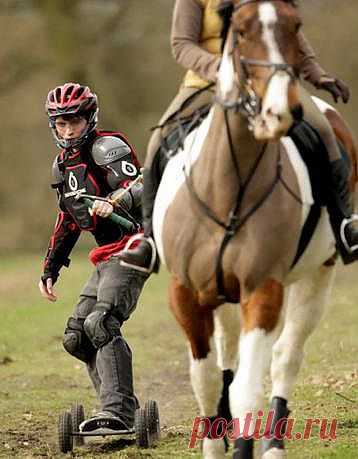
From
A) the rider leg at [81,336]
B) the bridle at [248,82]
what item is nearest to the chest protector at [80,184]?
the rider leg at [81,336]

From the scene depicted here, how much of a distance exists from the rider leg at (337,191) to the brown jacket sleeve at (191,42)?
24.8 inches

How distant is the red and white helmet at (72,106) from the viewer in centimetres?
902

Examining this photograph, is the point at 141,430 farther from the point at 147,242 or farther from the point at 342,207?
the point at 342,207

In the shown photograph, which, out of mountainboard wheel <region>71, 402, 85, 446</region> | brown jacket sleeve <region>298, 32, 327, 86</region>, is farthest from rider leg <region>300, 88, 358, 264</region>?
mountainboard wheel <region>71, 402, 85, 446</region>

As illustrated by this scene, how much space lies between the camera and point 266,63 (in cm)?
626

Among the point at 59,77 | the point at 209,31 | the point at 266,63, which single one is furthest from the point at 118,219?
the point at 59,77

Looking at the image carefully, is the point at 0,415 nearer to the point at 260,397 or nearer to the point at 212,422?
the point at 212,422

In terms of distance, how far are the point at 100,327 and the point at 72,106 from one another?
1539 mm

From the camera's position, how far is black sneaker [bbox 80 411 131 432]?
28.7ft

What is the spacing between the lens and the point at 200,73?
7.17 m

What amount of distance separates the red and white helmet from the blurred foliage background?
2668 cm

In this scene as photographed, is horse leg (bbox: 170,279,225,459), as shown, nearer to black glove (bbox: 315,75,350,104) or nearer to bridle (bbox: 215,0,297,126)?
bridle (bbox: 215,0,297,126)

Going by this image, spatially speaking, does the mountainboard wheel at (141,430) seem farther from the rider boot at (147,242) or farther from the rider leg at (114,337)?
the rider boot at (147,242)

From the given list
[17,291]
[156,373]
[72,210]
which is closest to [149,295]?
[17,291]
